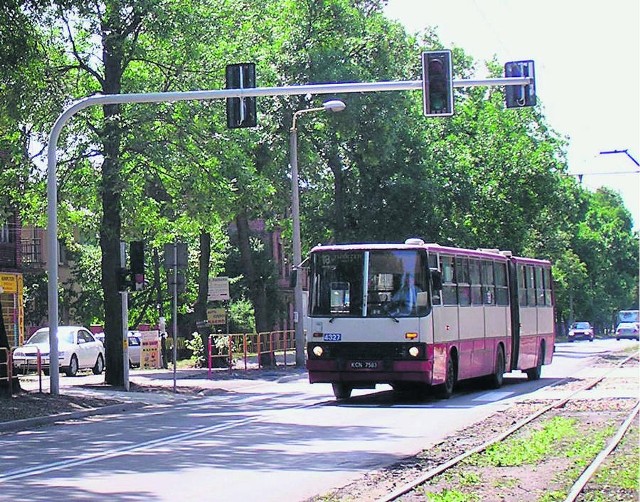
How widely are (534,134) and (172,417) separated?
42633mm

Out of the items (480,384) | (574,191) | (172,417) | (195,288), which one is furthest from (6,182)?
(574,191)

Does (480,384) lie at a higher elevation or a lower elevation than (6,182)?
lower

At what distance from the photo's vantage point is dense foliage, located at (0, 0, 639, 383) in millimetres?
27406

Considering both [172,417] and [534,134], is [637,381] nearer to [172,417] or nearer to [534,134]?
[172,417]

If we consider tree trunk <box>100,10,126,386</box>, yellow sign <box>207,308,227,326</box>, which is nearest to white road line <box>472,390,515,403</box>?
tree trunk <box>100,10,126,386</box>

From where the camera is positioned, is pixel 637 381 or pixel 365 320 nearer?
pixel 365 320

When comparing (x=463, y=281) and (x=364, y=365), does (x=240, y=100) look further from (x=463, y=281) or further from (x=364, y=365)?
(x=463, y=281)

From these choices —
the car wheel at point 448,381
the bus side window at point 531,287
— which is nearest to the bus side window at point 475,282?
the car wheel at point 448,381

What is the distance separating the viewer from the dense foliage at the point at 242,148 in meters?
27.4

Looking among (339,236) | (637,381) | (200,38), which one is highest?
(200,38)

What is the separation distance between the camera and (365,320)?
22156 mm

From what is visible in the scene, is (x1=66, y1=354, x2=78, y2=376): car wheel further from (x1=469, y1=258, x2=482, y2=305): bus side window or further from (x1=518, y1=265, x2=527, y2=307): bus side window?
(x1=469, y1=258, x2=482, y2=305): bus side window

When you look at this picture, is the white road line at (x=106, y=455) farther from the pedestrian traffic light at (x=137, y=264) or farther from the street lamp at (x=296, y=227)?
the street lamp at (x=296, y=227)

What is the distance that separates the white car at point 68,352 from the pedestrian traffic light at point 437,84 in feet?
62.6
